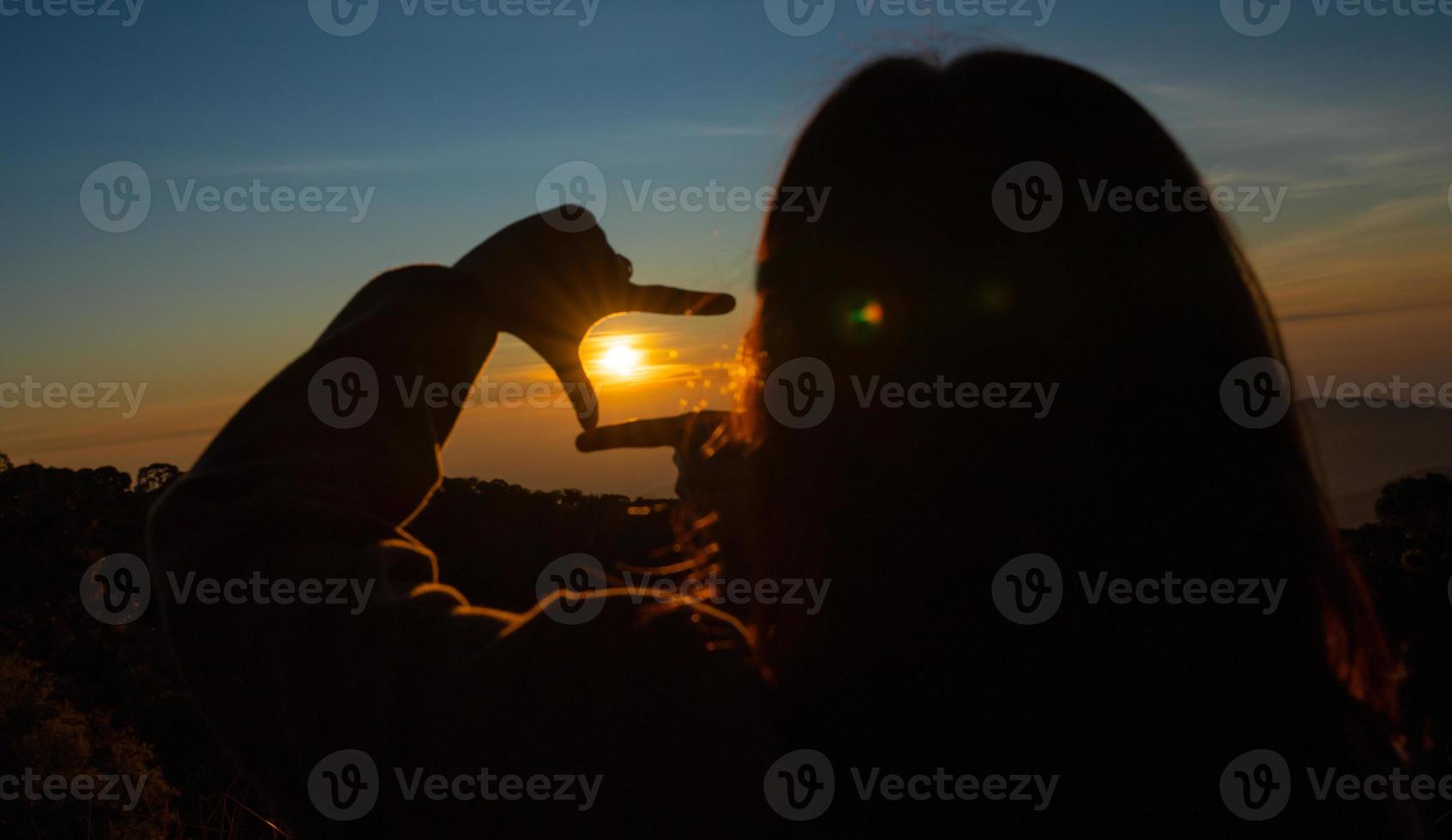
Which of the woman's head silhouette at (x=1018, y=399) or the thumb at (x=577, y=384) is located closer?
the woman's head silhouette at (x=1018, y=399)

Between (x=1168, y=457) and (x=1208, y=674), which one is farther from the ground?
(x=1168, y=457)

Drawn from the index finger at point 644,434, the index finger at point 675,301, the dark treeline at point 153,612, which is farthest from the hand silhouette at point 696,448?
the dark treeline at point 153,612

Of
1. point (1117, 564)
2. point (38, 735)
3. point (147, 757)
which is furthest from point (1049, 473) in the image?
point (147, 757)

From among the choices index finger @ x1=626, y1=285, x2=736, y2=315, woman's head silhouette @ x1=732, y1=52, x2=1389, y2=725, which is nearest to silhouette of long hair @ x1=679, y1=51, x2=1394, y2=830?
woman's head silhouette @ x1=732, y1=52, x2=1389, y2=725

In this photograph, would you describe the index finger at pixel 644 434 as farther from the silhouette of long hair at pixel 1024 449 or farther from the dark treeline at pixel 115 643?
the dark treeline at pixel 115 643

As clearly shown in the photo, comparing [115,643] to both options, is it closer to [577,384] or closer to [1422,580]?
[577,384]

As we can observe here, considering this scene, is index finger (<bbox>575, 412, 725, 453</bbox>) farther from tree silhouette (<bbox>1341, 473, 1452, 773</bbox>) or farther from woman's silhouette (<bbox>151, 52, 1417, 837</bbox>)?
tree silhouette (<bbox>1341, 473, 1452, 773</bbox>)

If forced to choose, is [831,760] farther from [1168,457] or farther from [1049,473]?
[1168,457]
